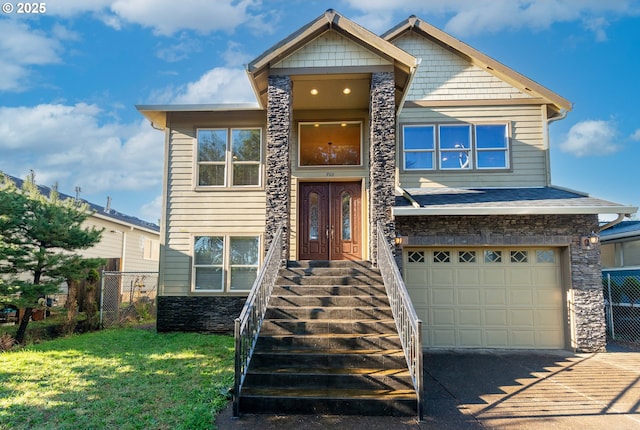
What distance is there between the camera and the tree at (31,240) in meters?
8.12

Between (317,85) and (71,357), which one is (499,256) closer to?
(317,85)

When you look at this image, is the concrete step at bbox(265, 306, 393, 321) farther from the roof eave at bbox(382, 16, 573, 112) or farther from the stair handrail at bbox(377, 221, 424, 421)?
the roof eave at bbox(382, 16, 573, 112)

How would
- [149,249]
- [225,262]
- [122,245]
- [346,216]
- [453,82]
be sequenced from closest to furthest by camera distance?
[346,216] → [225,262] → [453,82] → [122,245] → [149,249]

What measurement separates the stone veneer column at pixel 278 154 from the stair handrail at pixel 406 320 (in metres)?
2.12

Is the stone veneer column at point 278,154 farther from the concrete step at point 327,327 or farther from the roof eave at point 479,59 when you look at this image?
the roof eave at point 479,59

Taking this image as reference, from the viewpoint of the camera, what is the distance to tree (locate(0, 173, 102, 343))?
8.12 metres

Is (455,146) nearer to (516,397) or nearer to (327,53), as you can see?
(327,53)

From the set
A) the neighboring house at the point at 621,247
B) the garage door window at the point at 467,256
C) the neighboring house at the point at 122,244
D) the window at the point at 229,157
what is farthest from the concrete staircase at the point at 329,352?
the neighboring house at the point at 122,244

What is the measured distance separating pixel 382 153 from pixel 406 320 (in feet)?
12.0

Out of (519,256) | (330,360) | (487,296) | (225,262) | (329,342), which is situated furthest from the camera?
(225,262)

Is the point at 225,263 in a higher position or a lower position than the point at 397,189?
lower

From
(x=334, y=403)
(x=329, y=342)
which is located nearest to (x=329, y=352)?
(x=329, y=342)

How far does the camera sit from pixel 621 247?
38.4ft

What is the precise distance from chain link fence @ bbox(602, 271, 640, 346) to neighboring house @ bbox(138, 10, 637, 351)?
200cm
